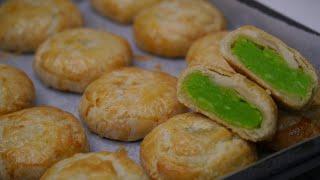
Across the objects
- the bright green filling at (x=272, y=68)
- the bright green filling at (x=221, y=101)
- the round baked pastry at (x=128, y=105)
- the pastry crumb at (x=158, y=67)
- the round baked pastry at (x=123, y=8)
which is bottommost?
the pastry crumb at (x=158, y=67)

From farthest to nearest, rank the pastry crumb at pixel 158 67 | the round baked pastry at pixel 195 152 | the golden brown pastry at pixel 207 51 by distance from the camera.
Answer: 1. the pastry crumb at pixel 158 67
2. the golden brown pastry at pixel 207 51
3. the round baked pastry at pixel 195 152

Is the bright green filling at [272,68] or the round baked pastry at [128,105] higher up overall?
the bright green filling at [272,68]

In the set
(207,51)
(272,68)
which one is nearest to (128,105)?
(207,51)

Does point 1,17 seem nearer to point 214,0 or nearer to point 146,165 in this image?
point 214,0

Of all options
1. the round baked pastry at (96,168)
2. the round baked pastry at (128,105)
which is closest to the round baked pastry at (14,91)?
the round baked pastry at (128,105)

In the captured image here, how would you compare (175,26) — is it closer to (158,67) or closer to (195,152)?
(158,67)

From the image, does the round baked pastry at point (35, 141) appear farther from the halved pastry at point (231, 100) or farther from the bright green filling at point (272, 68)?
the bright green filling at point (272, 68)
